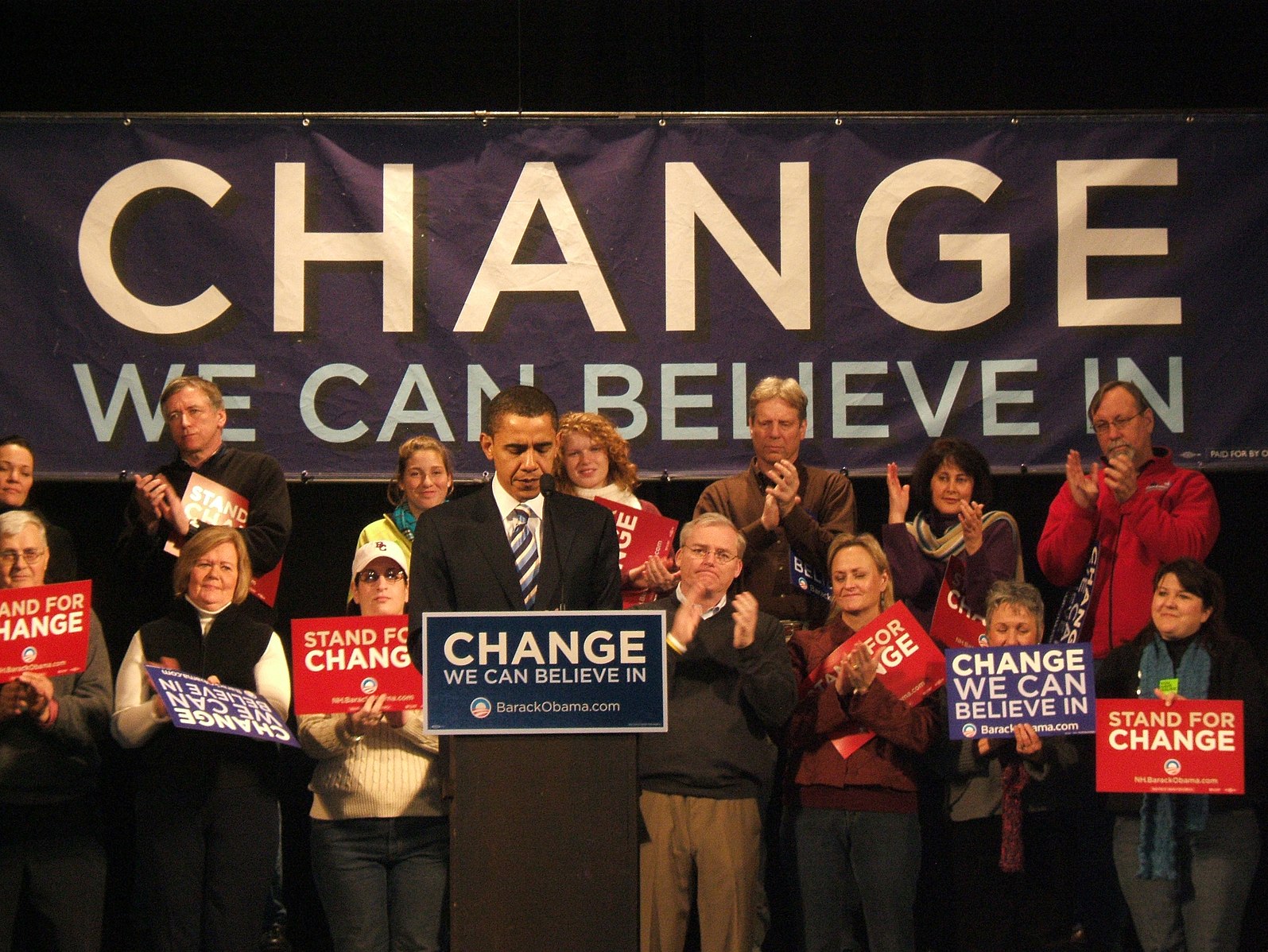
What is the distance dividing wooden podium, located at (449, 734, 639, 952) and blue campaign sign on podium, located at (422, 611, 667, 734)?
0.15 ft

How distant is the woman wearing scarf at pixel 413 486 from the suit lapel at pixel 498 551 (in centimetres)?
146

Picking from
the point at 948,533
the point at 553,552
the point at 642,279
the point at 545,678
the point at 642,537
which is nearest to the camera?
the point at 545,678

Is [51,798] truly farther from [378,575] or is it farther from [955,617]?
[955,617]

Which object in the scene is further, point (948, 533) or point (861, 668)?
point (948, 533)

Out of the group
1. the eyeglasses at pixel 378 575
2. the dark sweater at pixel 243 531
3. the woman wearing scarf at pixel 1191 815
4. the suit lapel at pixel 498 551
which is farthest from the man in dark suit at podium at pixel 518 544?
the woman wearing scarf at pixel 1191 815

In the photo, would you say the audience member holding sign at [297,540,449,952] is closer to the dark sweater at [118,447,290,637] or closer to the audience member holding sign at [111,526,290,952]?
the audience member holding sign at [111,526,290,952]

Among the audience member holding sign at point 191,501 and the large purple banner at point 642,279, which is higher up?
the large purple banner at point 642,279

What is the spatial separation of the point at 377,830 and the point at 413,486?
1.23 meters

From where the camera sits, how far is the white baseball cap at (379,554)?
459 centimetres

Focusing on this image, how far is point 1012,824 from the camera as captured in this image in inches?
170

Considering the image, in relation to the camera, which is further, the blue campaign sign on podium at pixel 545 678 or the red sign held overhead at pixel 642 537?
the red sign held overhead at pixel 642 537

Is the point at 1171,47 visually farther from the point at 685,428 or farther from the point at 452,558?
the point at 452,558

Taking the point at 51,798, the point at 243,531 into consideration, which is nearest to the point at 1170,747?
the point at 243,531

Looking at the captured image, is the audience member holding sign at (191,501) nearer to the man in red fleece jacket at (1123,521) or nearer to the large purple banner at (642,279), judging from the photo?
the large purple banner at (642,279)
